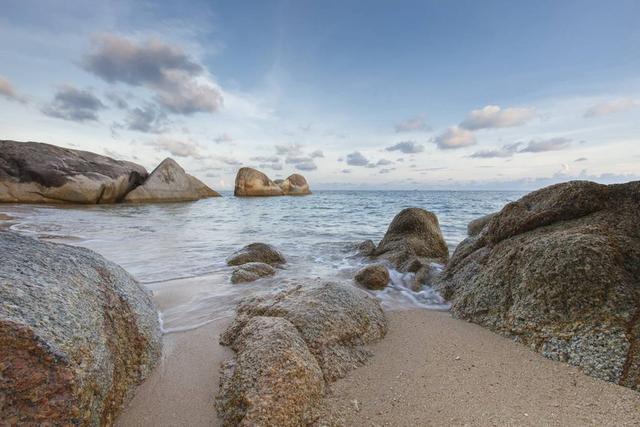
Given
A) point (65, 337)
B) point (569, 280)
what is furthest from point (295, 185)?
point (65, 337)

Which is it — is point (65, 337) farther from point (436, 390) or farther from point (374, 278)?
point (374, 278)

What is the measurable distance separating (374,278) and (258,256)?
2.43 meters

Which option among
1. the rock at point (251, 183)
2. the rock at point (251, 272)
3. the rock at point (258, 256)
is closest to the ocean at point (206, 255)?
the rock at point (251, 272)

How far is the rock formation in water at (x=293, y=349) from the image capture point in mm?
1727

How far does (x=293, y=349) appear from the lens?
2043mm

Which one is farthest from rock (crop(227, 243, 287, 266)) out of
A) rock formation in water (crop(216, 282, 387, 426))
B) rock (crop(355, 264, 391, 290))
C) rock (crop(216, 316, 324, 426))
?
rock (crop(216, 316, 324, 426))

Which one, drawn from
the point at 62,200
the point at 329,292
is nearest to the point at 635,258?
the point at 329,292

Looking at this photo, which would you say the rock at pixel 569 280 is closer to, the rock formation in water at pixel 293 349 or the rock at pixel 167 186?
the rock formation in water at pixel 293 349

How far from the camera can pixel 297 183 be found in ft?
159

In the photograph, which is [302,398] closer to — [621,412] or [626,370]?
[621,412]

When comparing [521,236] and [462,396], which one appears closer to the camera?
[462,396]

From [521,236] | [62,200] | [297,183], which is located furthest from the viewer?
[297,183]

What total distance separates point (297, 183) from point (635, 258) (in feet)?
152

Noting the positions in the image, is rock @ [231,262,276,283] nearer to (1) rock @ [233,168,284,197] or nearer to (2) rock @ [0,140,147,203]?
(2) rock @ [0,140,147,203]
